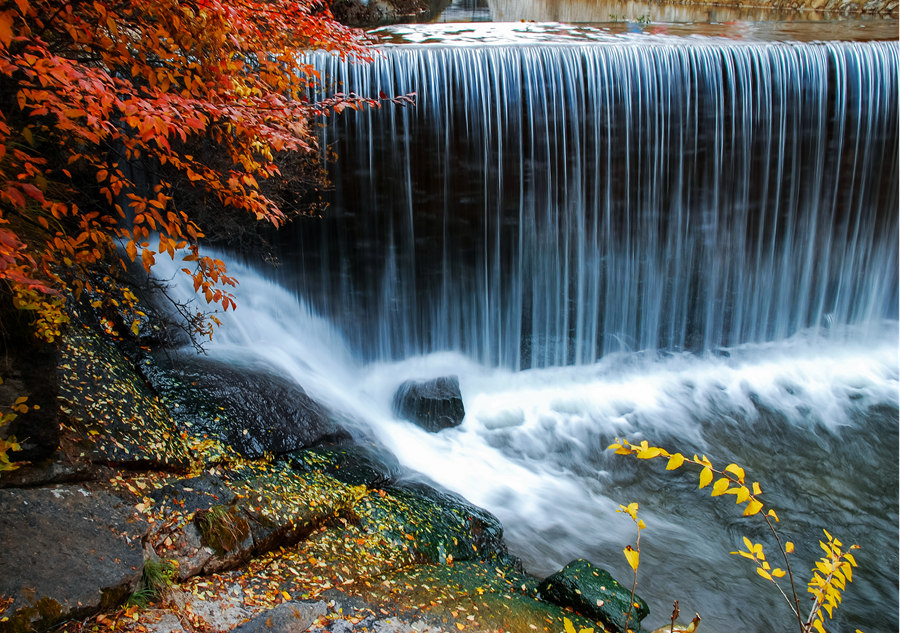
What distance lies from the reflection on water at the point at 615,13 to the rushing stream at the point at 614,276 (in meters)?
4.65

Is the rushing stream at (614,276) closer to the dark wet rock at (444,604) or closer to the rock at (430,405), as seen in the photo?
the rock at (430,405)

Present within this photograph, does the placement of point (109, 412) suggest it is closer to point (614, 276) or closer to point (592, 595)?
point (592, 595)

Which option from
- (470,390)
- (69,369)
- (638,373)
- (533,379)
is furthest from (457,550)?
(638,373)

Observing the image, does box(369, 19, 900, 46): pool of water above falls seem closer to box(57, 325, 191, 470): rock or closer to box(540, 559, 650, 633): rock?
box(57, 325, 191, 470): rock

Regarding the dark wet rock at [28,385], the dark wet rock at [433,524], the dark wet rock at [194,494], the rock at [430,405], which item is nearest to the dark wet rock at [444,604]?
the dark wet rock at [433,524]

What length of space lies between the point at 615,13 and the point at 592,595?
16.0m

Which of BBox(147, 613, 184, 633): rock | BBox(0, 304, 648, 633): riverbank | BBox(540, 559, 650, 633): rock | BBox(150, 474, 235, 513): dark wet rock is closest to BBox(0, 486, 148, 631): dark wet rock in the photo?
BBox(0, 304, 648, 633): riverbank

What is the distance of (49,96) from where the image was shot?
2537 mm

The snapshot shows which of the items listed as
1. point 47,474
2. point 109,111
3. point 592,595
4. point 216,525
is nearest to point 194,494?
point 216,525

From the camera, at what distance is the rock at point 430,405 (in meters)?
7.29

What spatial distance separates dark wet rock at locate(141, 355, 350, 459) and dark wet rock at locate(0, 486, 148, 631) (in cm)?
148

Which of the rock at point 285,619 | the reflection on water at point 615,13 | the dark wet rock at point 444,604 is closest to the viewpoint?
the rock at point 285,619

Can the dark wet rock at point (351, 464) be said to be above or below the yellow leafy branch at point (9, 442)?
below

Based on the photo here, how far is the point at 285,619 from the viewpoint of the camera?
298 cm
